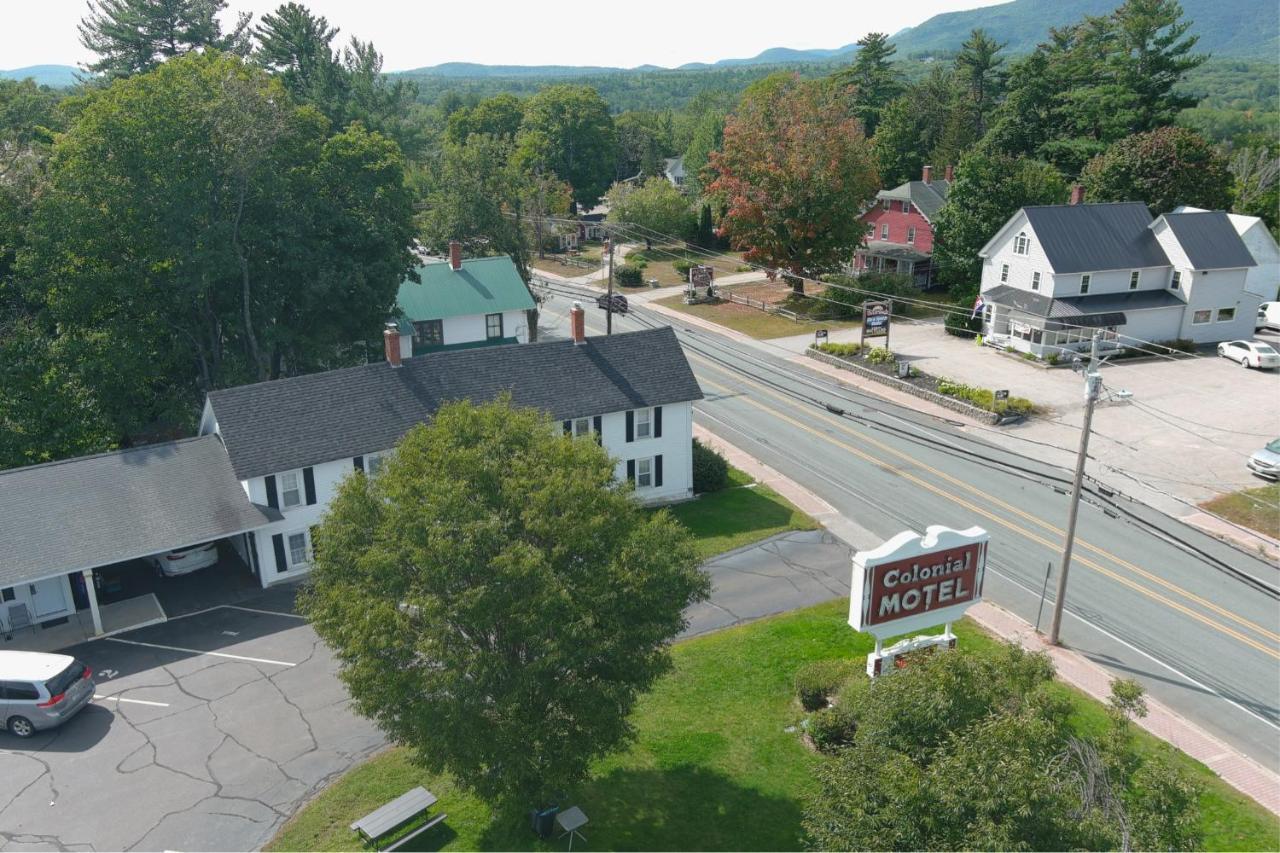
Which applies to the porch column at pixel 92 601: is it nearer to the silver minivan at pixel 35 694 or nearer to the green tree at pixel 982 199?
the silver minivan at pixel 35 694

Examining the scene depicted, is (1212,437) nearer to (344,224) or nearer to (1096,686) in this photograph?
(1096,686)

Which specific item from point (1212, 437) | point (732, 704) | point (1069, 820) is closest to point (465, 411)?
point (732, 704)

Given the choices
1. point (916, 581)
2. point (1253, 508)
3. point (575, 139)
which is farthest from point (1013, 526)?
point (575, 139)

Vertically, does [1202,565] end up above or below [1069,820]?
below

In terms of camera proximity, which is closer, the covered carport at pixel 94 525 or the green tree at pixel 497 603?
the green tree at pixel 497 603

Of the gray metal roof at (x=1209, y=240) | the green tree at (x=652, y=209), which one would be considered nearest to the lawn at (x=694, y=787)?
the gray metal roof at (x=1209, y=240)

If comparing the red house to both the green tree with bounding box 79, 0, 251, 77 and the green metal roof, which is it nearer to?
the green metal roof

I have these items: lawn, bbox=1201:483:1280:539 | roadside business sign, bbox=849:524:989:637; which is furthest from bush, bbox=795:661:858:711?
lawn, bbox=1201:483:1280:539
